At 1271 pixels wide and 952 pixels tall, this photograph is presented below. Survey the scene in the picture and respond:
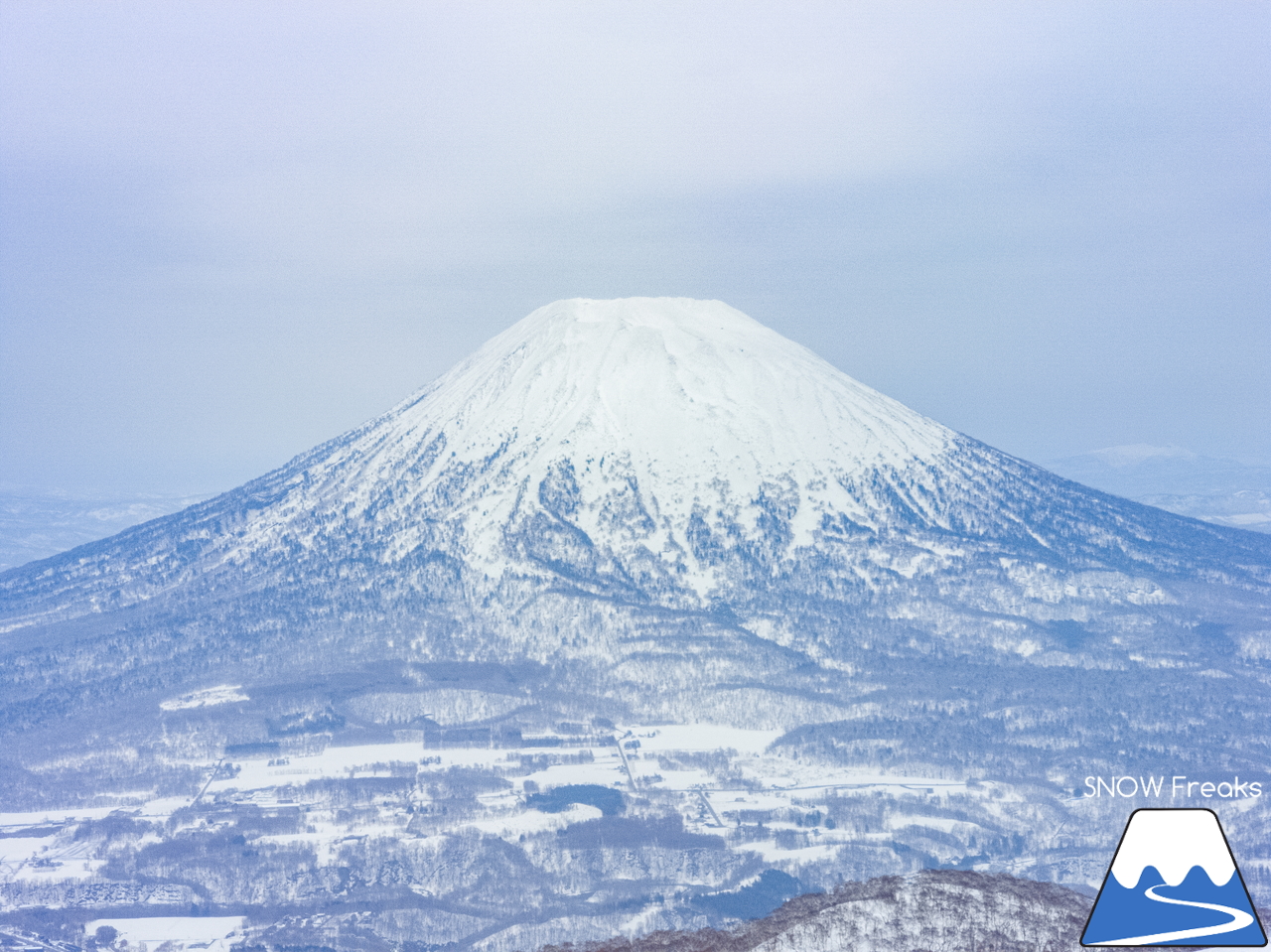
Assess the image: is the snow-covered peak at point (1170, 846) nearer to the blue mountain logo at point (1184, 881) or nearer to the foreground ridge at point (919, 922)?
the blue mountain logo at point (1184, 881)

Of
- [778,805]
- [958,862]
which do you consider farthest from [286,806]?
[958,862]

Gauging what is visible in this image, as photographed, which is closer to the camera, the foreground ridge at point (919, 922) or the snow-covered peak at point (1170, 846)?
the snow-covered peak at point (1170, 846)

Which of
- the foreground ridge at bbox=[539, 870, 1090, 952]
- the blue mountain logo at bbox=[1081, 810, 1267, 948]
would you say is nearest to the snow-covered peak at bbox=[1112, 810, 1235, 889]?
the blue mountain logo at bbox=[1081, 810, 1267, 948]

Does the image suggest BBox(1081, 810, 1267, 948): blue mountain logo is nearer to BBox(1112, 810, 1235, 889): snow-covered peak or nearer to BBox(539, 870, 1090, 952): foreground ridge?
BBox(1112, 810, 1235, 889): snow-covered peak

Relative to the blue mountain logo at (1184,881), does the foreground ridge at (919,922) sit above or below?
below

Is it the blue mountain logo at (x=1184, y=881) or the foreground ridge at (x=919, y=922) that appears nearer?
the blue mountain logo at (x=1184, y=881)

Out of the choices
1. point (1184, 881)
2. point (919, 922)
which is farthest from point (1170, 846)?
point (919, 922)

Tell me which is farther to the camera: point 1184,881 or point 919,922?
point 919,922

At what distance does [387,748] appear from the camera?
19400cm

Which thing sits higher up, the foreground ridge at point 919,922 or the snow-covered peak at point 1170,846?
the snow-covered peak at point 1170,846

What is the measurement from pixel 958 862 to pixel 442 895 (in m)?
63.6

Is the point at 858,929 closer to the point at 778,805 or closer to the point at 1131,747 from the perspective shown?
the point at 778,805

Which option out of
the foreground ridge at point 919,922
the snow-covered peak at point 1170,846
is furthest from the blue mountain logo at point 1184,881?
the foreground ridge at point 919,922

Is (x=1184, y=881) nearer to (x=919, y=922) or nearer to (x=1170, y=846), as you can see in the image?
(x=1170, y=846)
